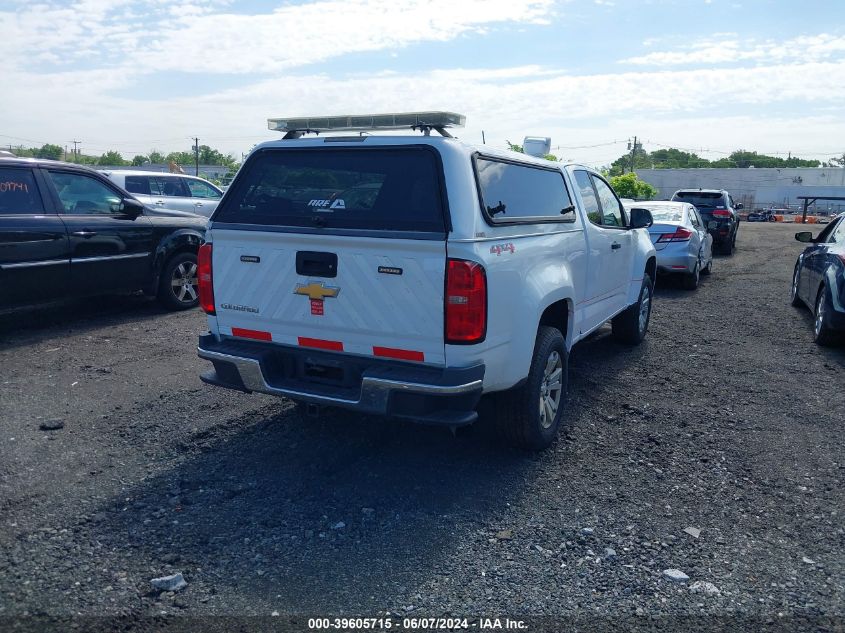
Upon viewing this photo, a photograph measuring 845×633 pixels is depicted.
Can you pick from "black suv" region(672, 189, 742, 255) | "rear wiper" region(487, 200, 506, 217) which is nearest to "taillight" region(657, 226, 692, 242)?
"black suv" region(672, 189, 742, 255)

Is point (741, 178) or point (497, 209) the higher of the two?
point (497, 209)

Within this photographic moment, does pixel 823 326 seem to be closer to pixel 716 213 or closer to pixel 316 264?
pixel 316 264

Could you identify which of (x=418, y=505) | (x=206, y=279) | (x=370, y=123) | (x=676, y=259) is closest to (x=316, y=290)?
(x=206, y=279)

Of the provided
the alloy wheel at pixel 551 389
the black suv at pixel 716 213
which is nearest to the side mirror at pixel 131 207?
the alloy wheel at pixel 551 389

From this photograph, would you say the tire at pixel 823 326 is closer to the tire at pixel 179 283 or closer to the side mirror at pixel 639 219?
the side mirror at pixel 639 219

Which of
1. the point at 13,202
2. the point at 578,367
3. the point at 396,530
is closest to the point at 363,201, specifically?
the point at 396,530

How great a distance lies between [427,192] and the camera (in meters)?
3.99

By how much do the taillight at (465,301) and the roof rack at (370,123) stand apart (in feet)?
3.07

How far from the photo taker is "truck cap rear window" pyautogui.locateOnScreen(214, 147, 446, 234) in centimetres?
400

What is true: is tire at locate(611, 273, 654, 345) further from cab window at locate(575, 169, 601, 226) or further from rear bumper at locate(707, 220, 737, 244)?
rear bumper at locate(707, 220, 737, 244)

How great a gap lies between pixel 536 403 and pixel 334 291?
57.0 inches

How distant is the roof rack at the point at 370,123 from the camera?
4199 mm

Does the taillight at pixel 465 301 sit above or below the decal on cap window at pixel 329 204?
below

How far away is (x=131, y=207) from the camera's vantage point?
8312 millimetres
